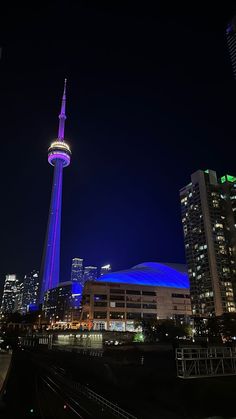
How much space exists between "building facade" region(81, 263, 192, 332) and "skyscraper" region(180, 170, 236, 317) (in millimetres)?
20012

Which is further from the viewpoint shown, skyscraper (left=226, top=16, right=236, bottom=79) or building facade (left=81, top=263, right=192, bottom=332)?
building facade (left=81, top=263, right=192, bottom=332)

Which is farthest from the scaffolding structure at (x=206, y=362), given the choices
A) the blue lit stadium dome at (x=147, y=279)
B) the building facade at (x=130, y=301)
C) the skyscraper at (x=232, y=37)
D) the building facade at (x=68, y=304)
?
the building facade at (x=68, y=304)

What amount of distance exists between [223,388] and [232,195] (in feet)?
444

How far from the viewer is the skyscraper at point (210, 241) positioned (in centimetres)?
14738

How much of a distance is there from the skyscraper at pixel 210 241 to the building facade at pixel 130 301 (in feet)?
65.7

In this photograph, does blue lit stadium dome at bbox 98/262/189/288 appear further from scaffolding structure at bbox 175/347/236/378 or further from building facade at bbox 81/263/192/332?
scaffolding structure at bbox 175/347/236/378

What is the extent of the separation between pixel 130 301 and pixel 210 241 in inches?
1878

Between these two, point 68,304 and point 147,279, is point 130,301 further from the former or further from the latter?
point 68,304

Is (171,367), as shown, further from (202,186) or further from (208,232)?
(202,186)

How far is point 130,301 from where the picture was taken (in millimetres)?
160625

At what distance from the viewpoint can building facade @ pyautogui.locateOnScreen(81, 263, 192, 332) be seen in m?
151

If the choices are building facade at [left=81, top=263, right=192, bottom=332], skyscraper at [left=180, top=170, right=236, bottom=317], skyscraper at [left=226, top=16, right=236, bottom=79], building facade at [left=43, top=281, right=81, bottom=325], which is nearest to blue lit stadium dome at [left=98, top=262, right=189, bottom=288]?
building facade at [left=81, top=263, right=192, bottom=332]

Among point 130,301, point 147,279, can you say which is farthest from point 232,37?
point 147,279

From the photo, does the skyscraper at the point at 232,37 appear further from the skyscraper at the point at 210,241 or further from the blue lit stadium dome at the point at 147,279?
the blue lit stadium dome at the point at 147,279
